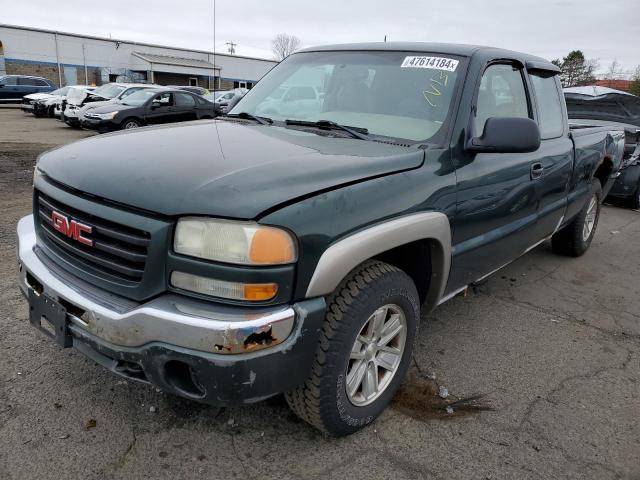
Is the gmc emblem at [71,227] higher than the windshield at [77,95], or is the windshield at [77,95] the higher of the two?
the gmc emblem at [71,227]

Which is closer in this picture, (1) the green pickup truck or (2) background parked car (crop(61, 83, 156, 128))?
(1) the green pickup truck

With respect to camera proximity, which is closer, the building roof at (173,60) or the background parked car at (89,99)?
the background parked car at (89,99)

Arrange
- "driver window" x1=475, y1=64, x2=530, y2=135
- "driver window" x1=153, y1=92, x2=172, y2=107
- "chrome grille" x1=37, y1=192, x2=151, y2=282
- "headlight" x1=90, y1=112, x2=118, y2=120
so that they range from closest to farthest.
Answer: "chrome grille" x1=37, y1=192, x2=151, y2=282
"driver window" x1=475, y1=64, x2=530, y2=135
"headlight" x1=90, y1=112, x2=118, y2=120
"driver window" x1=153, y1=92, x2=172, y2=107

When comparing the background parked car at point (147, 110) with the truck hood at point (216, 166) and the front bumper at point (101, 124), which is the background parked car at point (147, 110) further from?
the truck hood at point (216, 166)

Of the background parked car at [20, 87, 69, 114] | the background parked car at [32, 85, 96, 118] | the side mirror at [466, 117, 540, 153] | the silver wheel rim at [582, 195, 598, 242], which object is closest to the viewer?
the side mirror at [466, 117, 540, 153]

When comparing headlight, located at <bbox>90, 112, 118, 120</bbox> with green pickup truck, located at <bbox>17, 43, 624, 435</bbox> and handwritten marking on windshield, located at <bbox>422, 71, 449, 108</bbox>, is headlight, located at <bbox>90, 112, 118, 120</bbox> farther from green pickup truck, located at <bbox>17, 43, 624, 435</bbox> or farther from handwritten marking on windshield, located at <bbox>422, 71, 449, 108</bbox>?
handwritten marking on windshield, located at <bbox>422, 71, 449, 108</bbox>

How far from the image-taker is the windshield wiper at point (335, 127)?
2.77m

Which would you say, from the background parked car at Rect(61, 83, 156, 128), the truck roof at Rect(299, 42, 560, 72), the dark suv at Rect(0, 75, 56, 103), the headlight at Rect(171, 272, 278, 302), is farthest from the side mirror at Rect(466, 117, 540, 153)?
the dark suv at Rect(0, 75, 56, 103)

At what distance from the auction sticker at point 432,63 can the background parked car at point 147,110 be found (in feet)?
37.7

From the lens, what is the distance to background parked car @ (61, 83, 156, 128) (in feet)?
51.4

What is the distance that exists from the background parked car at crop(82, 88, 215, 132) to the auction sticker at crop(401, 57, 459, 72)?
11502 mm

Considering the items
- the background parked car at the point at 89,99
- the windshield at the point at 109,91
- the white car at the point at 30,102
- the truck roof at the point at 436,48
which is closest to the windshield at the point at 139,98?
the background parked car at the point at 89,99

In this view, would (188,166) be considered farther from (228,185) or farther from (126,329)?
(126,329)

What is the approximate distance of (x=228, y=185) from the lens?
1.90 metres
